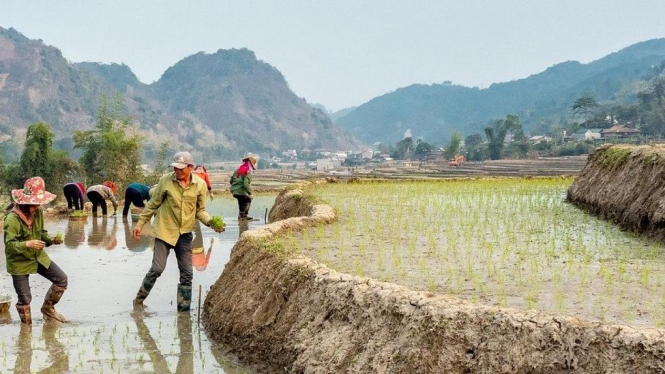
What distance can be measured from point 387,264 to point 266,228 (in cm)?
242

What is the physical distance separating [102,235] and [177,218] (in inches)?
318

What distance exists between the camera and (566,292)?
689 cm

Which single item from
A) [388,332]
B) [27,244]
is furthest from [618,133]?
[388,332]

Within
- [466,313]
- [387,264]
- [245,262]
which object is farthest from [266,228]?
[466,313]

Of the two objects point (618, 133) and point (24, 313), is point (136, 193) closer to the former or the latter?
point (24, 313)

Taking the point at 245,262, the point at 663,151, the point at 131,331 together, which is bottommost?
the point at 131,331

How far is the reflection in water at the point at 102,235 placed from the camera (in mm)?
15055

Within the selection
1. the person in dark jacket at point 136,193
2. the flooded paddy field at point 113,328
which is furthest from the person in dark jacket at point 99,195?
the flooded paddy field at point 113,328

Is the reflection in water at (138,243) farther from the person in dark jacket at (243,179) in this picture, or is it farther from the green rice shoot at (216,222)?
the green rice shoot at (216,222)

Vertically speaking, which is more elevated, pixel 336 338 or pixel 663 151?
pixel 663 151

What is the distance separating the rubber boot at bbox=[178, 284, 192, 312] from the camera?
→ 9.09 m

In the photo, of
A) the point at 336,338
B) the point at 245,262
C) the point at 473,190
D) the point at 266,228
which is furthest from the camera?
the point at 473,190

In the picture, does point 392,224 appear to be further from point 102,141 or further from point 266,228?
point 102,141

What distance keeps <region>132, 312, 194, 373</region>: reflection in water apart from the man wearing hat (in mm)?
433
